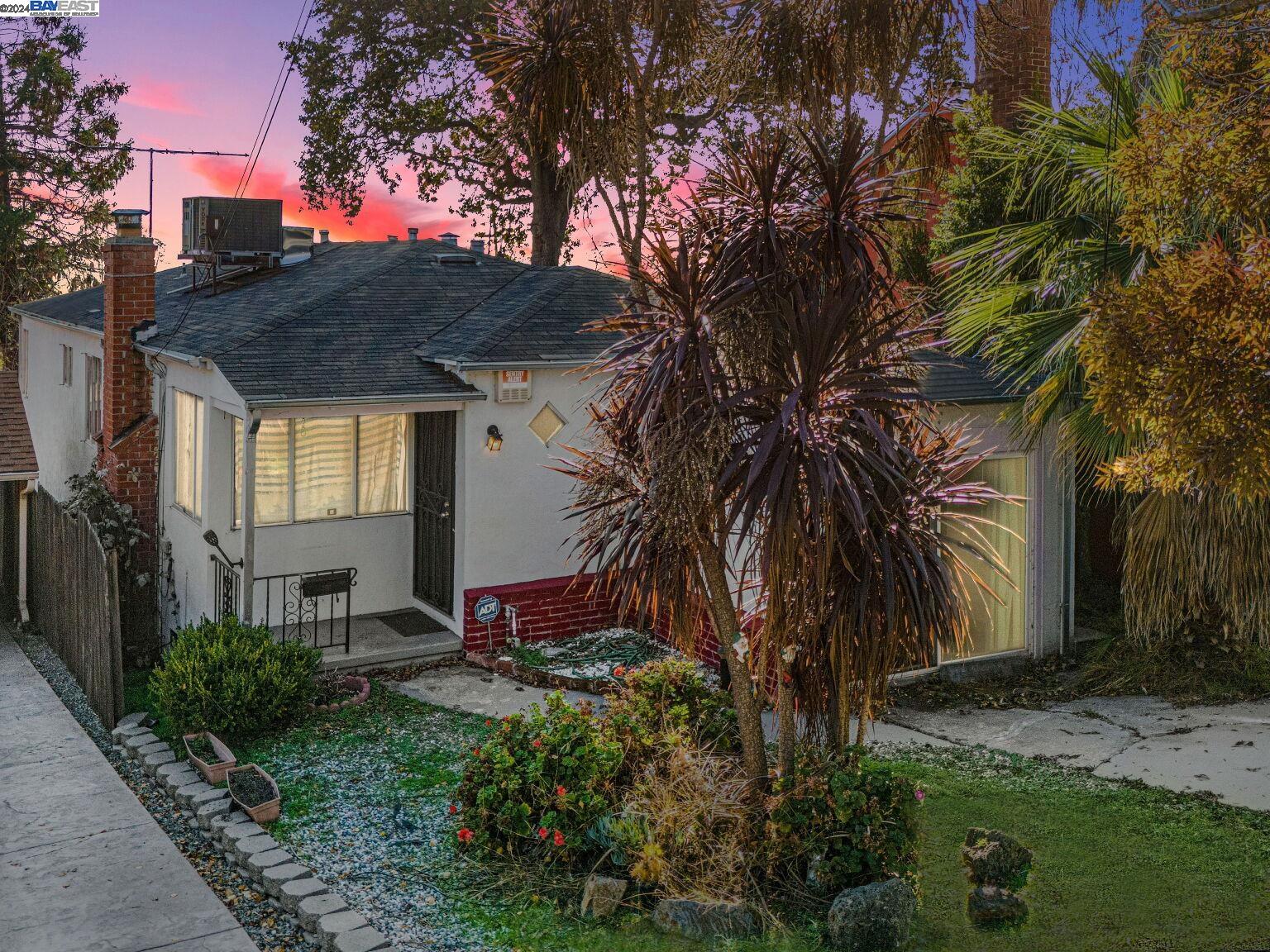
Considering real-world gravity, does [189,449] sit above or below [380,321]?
below

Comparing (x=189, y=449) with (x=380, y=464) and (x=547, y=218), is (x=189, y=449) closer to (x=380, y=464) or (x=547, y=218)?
(x=380, y=464)

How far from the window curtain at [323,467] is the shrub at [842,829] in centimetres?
714

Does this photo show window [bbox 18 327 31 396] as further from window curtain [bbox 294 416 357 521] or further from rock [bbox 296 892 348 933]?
rock [bbox 296 892 348 933]

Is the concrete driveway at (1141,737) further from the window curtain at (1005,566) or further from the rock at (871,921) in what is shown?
the rock at (871,921)

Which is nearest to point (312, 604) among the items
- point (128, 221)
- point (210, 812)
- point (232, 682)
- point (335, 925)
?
point (232, 682)

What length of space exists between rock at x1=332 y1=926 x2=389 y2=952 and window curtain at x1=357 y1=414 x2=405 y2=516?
6785mm

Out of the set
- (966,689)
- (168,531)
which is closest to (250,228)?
(168,531)

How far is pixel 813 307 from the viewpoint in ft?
21.5

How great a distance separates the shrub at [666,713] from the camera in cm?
779

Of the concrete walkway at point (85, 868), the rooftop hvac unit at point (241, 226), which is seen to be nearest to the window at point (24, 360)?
the rooftop hvac unit at point (241, 226)

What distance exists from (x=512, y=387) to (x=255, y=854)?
18.7 ft

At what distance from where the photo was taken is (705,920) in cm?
644

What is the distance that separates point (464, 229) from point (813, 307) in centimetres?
2153

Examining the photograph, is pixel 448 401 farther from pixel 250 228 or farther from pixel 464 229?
pixel 464 229
